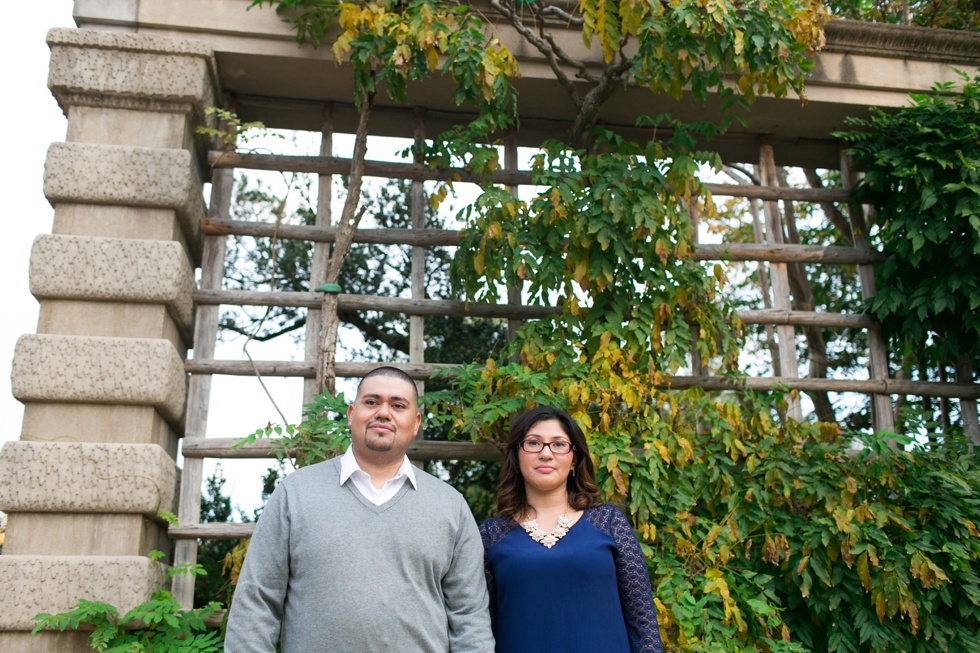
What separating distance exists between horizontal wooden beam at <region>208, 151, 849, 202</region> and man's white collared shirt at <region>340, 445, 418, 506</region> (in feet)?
9.60

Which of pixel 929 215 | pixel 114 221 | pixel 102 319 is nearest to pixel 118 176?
pixel 114 221

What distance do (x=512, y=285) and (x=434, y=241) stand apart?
0.79 metres

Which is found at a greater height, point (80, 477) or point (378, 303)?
point (378, 303)

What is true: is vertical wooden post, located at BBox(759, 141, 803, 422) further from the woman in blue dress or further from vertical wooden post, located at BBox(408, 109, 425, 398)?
the woman in blue dress

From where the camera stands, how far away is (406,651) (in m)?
2.48

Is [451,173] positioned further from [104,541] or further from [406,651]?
[406,651]

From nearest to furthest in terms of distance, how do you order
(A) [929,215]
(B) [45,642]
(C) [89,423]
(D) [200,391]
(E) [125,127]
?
1. (B) [45,642]
2. (C) [89,423]
3. (E) [125,127]
4. (D) [200,391]
5. (A) [929,215]

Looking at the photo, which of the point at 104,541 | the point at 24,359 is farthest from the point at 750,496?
the point at 24,359

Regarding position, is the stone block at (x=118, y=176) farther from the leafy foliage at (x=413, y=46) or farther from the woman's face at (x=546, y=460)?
the woman's face at (x=546, y=460)

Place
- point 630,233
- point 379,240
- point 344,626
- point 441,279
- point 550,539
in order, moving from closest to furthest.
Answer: point 344,626
point 550,539
point 630,233
point 379,240
point 441,279

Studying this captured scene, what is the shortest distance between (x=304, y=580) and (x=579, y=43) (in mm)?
4174

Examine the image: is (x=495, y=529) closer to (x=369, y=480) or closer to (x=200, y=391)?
(x=369, y=480)

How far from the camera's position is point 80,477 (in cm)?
425

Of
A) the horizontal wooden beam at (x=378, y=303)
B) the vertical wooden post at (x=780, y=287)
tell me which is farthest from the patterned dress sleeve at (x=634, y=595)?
the vertical wooden post at (x=780, y=287)
